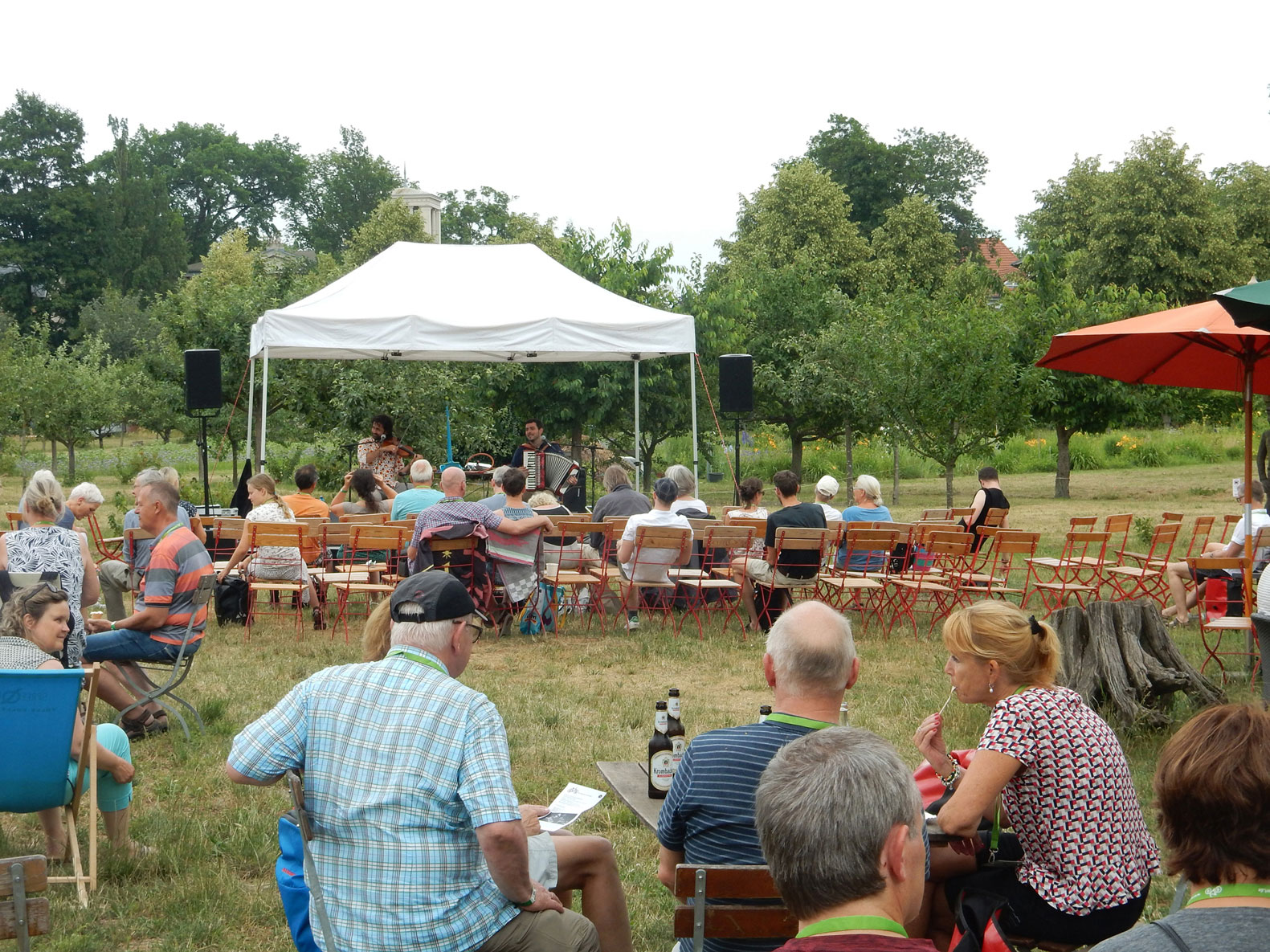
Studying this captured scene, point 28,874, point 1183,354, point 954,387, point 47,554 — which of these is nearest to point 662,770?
point 28,874

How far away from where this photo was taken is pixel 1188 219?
35.1m

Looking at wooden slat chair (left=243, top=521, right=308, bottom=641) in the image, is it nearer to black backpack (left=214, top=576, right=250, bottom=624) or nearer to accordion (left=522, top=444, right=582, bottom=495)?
black backpack (left=214, top=576, right=250, bottom=624)

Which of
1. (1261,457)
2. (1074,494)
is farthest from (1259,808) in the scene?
(1074,494)

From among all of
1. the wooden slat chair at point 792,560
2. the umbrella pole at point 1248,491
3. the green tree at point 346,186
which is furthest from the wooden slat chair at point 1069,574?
the green tree at point 346,186

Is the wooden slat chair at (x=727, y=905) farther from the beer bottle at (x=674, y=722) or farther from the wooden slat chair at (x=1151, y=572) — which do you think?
the wooden slat chair at (x=1151, y=572)

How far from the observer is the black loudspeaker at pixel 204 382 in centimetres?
1382

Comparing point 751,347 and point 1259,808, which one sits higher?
point 751,347

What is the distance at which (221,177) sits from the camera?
79438 millimetres

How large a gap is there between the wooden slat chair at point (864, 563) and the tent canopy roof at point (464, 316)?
10.4 feet

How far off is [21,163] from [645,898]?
6613 centimetres

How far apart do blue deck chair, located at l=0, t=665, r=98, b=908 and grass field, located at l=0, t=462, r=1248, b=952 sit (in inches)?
13.8

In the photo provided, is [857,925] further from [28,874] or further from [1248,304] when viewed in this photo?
[1248,304]

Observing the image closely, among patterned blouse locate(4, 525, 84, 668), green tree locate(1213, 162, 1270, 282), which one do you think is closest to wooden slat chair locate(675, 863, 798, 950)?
patterned blouse locate(4, 525, 84, 668)

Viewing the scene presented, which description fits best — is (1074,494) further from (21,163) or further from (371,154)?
(371,154)
